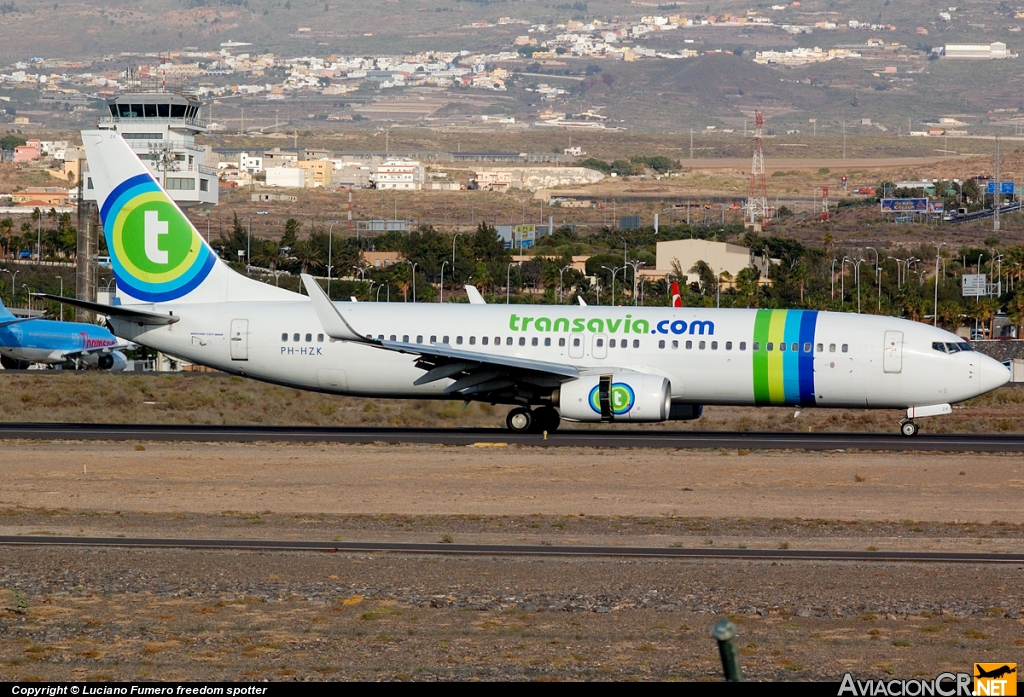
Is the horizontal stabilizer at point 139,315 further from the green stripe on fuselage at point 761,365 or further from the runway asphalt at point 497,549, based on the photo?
the runway asphalt at point 497,549

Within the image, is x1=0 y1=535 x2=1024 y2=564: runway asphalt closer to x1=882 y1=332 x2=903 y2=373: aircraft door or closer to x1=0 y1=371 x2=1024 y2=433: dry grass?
x1=882 y1=332 x2=903 y2=373: aircraft door

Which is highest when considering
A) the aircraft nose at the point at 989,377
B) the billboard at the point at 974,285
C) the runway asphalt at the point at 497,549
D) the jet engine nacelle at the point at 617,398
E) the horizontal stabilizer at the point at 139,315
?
the billboard at the point at 974,285

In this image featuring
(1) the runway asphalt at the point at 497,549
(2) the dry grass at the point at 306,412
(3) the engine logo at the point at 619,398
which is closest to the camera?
(1) the runway asphalt at the point at 497,549

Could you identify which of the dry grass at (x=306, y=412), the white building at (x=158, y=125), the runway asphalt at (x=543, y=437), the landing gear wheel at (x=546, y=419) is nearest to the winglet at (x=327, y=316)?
the runway asphalt at (x=543, y=437)

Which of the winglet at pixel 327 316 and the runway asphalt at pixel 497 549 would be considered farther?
the winglet at pixel 327 316

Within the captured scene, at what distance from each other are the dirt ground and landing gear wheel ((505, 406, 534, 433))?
6.66m

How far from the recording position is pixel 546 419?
34.7 m

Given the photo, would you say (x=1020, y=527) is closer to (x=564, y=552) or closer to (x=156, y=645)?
(x=564, y=552)

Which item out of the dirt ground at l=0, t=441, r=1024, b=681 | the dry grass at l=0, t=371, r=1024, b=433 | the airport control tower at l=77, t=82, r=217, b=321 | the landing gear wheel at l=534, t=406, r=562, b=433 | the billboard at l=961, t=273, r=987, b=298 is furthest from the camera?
the airport control tower at l=77, t=82, r=217, b=321

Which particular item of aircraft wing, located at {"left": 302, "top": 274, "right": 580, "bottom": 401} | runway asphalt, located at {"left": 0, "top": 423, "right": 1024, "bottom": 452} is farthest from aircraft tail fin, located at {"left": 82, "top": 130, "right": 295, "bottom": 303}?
aircraft wing, located at {"left": 302, "top": 274, "right": 580, "bottom": 401}

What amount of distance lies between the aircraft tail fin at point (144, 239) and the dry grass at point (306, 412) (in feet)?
17.5

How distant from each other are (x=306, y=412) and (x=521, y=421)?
10.9 m

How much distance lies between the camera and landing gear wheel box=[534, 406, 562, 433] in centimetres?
3469

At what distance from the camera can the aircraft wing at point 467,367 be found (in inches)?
1276
